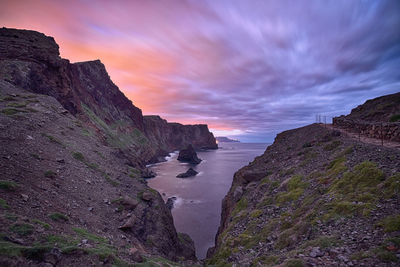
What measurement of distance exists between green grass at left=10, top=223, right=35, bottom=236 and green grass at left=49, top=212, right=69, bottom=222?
2311 mm

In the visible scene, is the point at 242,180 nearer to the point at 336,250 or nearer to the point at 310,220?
the point at 310,220

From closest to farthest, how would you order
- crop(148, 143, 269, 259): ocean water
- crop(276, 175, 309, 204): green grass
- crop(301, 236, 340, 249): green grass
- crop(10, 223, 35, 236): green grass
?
crop(10, 223, 35, 236): green grass → crop(301, 236, 340, 249): green grass → crop(276, 175, 309, 204): green grass → crop(148, 143, 269, 259): ocean water

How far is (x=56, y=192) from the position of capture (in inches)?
522

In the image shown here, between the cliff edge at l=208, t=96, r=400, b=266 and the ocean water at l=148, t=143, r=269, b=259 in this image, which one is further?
the ocean water at l=148, t=143, r=269, b=259

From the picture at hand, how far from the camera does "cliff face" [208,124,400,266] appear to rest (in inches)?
279

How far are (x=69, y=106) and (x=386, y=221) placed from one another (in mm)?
51017

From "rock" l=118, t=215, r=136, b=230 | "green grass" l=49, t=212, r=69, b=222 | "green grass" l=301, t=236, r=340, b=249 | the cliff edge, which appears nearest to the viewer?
the cliff edge

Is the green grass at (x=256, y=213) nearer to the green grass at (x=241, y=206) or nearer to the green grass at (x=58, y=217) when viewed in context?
the green grass at (x=241, y=206)

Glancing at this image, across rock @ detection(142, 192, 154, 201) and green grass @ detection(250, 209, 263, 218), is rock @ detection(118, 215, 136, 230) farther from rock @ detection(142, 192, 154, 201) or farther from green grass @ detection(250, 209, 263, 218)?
green grass @ detection(250, 209, 263, 218)

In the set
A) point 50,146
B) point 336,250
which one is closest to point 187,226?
point 50,146

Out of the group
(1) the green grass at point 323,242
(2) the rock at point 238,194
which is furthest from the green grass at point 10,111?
(1) the green grass at point 323,242

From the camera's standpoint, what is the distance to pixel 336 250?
23.7ft

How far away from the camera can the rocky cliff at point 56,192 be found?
789cm

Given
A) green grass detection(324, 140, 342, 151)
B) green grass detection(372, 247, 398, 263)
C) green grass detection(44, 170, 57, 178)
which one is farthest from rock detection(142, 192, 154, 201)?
green grass detection(324, 140, 342, 151)
